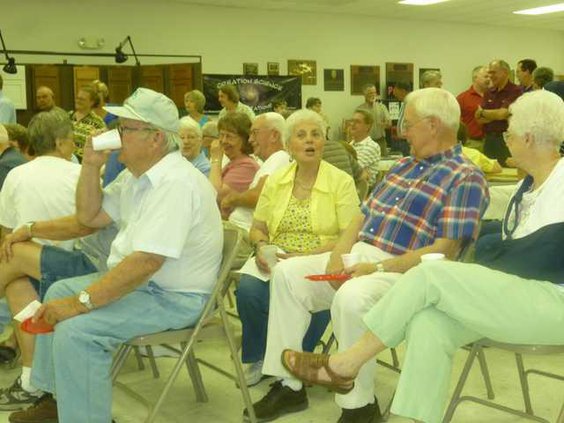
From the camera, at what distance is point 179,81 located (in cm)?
1002

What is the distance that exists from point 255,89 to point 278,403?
28.5 ft

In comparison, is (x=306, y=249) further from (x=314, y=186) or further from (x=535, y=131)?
(x=535, y=131)

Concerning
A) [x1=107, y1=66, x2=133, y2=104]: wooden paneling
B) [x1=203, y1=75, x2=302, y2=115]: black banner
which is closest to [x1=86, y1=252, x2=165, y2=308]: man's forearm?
Result: [x1=107, y1=66, x2=133, y2=104]: wooden paneling

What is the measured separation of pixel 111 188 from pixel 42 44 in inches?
303

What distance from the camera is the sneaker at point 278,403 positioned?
109 inches

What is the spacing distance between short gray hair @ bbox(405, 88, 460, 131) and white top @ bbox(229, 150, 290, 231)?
104 centimetres

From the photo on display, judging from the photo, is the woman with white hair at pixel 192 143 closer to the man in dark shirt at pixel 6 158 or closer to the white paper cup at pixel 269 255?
the man in dark shirt at pixel 6 158

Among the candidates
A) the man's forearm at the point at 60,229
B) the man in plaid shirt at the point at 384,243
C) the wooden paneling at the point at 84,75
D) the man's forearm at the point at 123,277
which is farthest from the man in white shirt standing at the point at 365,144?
the wooden paneling at the point at 84,75

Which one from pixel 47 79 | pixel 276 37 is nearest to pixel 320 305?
pixel 47 79

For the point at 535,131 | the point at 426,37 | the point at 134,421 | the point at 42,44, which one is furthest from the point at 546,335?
the point at 426,37

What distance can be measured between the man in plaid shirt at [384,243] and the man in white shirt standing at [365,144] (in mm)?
2943

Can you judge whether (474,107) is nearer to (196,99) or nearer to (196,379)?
(196,99)

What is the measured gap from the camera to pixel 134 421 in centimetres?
285

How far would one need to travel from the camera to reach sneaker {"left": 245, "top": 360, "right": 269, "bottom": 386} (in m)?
3.14
